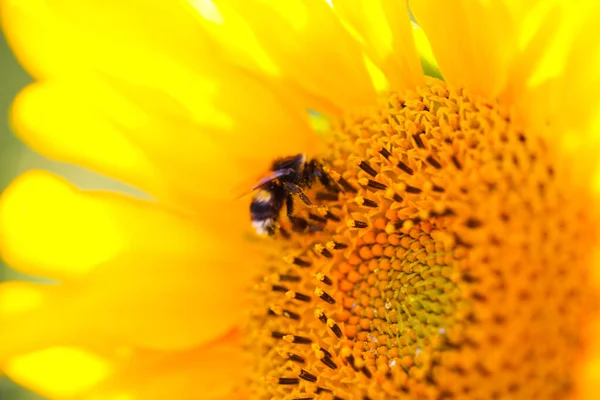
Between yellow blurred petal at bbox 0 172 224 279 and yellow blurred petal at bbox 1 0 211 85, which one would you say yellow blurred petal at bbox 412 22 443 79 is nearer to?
yellow blurred petal at bbox 1 0 211 85

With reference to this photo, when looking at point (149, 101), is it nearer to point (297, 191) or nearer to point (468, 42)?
point (297, 191)

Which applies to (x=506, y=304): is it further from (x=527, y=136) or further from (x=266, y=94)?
(x=266, y=94)

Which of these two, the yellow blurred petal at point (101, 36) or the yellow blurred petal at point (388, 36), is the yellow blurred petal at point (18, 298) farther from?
the yellow blurred petal at point (388, 36)

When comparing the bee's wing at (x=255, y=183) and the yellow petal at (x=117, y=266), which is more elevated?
the bee's wing at (x=255, y=183)

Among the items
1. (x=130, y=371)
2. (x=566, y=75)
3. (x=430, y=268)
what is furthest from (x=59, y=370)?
(x=566, y=75)

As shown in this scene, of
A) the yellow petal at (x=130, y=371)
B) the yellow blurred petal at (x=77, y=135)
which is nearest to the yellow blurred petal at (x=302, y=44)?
the yellow blurred petal at (x=77, y=135)

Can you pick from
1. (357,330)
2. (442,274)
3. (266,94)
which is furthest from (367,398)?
(266,94)

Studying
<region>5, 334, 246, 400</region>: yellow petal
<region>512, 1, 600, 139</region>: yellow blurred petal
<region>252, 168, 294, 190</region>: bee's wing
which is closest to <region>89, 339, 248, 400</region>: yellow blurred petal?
<region>5, 334, 246, 400</region>: yellow petal

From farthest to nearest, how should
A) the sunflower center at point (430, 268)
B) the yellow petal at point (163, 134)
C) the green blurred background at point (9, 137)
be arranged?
the green blurred background at point (9, 137), the yellow petal at point (163, 134), the sunflower center at point (430, 268)
